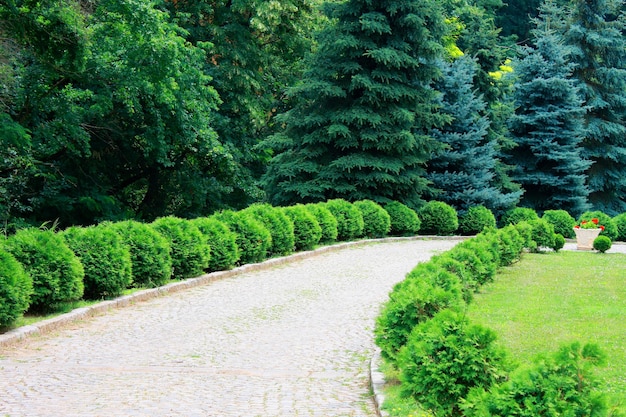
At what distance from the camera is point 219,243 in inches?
612

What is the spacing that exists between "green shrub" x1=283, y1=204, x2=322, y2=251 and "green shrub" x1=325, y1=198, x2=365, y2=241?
248 centimetres

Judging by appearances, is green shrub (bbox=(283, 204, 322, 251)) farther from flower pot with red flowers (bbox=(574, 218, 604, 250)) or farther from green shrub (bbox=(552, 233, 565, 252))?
flower pot with red flowers (bbox=(574, 218, 604, 250))

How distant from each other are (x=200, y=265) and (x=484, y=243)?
5.81 meters

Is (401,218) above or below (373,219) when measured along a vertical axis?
below

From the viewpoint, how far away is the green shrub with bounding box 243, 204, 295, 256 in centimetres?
1848

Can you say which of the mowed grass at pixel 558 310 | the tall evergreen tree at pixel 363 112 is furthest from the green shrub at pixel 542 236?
the tall evergreen tree at pixel 363 112

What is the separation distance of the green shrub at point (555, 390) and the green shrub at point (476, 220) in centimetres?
2540

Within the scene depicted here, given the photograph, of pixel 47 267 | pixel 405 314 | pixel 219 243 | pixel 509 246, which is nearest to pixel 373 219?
pixel 509 246

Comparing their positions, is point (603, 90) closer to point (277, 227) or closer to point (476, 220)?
point (476, 220)

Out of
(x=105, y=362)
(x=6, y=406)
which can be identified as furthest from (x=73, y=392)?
(x=105, y=362)

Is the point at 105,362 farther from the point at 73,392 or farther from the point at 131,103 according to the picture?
the point at 131,103

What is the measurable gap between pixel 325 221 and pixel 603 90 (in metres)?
26.6

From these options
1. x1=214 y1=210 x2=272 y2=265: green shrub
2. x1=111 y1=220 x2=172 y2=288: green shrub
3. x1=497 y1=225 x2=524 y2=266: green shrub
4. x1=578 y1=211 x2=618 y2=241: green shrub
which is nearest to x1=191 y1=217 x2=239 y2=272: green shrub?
x1=214 y1=210 x2=272 y2=265: green shrub

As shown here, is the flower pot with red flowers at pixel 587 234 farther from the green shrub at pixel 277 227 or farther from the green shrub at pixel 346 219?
the green shrub at pixel 277 227
